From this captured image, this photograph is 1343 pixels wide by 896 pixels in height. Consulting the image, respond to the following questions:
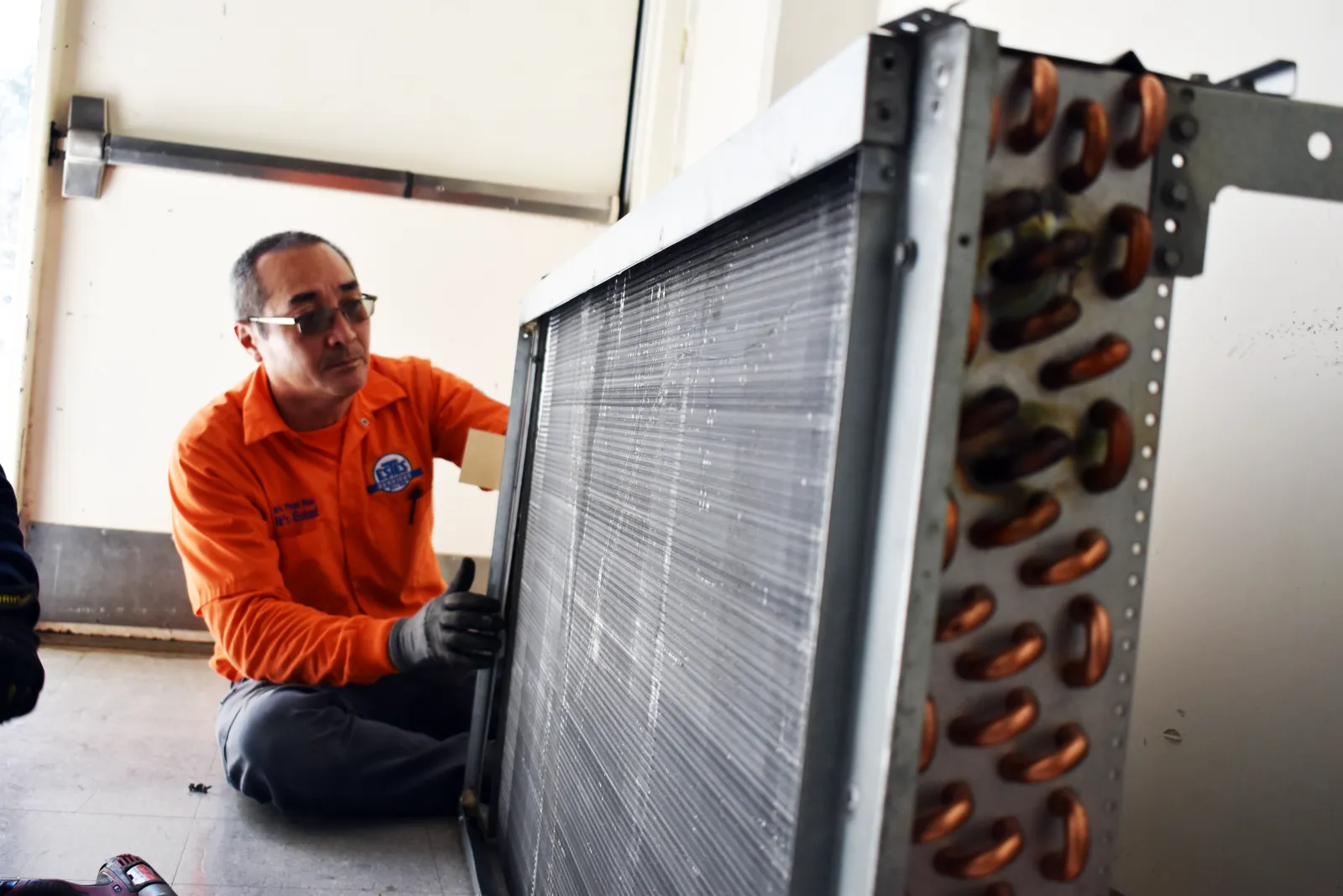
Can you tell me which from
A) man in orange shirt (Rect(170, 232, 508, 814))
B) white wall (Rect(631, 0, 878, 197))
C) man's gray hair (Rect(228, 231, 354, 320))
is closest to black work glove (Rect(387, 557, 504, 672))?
man in orange shirt (Rect(170, 232, 508, 814))

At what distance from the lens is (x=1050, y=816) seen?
0.74 metres

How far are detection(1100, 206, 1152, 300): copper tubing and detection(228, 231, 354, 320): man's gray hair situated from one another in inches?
81.1

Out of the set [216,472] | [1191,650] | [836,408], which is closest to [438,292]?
[216,472]

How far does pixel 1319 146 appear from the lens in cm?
73

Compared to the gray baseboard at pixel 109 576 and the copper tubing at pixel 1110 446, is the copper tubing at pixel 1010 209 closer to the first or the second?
the copper tubing at pixel 1110 446

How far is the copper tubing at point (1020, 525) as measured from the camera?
0.69 metres

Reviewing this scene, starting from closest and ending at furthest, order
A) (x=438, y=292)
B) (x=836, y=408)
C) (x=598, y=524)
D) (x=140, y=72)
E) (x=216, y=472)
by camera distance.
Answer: (x=836, y=408)
(x=598, y=524)
(x=216, y=472)
(x=140, y=72)
(x=438, y=292)

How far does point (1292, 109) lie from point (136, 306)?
10.2 ft

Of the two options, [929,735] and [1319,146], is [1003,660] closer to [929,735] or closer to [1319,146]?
[929,735]

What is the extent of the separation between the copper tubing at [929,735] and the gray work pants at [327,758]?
4.94 ft

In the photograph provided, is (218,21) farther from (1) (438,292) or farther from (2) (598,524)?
(2) (598,524)

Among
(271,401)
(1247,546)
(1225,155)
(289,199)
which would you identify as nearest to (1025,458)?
(1225,155)

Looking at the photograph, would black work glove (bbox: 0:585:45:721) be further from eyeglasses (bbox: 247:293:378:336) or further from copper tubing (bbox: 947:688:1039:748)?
copper tubing (bbox: 947:688:1039:748)

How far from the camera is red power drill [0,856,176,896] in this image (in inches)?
55.1
